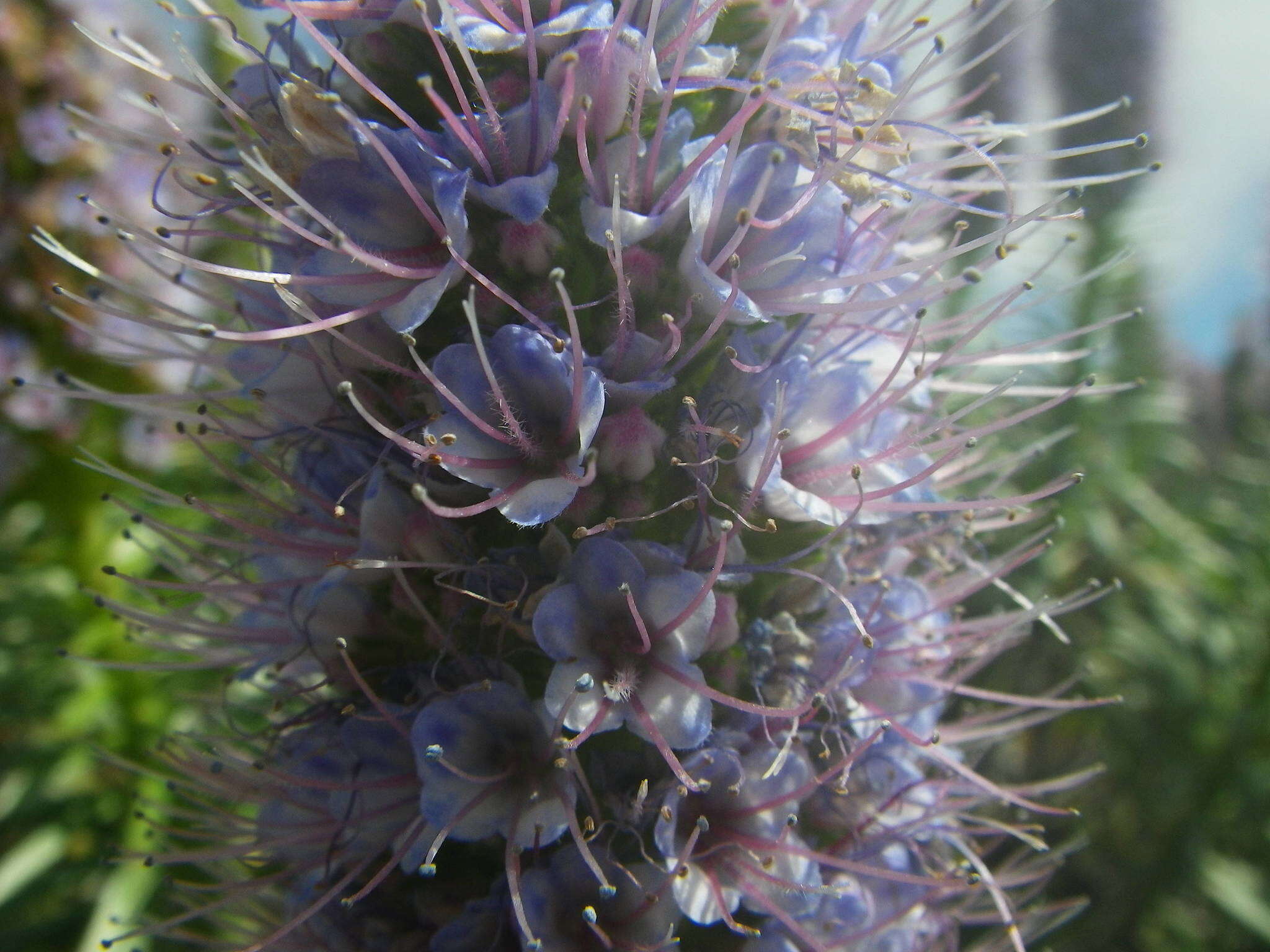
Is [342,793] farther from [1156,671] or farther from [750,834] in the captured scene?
[1156,671]

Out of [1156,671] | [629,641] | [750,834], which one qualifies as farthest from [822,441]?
[1156,671]

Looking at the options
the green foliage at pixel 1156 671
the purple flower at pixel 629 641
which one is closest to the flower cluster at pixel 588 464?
the purple flower at pixel 629 641

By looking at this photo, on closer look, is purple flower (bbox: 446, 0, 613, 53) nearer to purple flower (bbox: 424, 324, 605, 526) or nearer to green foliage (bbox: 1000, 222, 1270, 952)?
purple flower (bbox: 424, 324, 605, 526)

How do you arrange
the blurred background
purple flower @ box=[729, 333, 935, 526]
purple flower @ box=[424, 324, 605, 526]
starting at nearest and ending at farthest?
1. purple flower @ box=[424, 324, 605, 526]
2. purple flower @ box=[729, 333, 935, 526]
3. the blurred background

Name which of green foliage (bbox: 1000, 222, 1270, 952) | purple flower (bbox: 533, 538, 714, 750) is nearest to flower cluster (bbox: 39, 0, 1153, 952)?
purple flower (bbox: 533, 538, 714, 750)

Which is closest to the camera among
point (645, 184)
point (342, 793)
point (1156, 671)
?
point (645, 184)

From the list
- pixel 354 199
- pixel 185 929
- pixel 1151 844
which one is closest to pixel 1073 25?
Answer: pixel 1151 844

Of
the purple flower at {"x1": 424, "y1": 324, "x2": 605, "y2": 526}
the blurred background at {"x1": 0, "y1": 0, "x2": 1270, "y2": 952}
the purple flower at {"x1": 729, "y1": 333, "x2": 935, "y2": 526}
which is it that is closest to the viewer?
the purple flower at {"x1": 424, "y1": 324, "x2": 605, "y2": 526}
